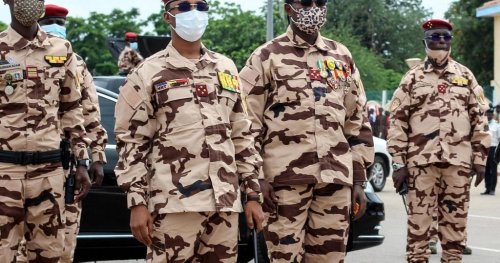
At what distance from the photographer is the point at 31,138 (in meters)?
6.78

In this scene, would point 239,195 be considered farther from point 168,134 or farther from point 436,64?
point 436,64

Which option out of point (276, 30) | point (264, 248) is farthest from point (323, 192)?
point (276, 30)

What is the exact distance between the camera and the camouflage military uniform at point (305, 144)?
22.8ft

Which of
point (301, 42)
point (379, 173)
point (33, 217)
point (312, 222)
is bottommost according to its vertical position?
point (379, 173)

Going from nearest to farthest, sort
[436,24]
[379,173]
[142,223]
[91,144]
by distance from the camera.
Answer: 1. [142,223]
2. [91,144]
3. [436,24]
4. [379,173]

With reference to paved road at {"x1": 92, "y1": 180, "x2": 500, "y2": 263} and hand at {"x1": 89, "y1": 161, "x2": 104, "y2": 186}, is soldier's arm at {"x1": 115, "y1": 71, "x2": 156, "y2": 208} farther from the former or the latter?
paved road at {"x1": 92, "y1": 180, "x2": 500, "y2": 263}

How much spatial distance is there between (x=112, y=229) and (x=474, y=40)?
44.7 m

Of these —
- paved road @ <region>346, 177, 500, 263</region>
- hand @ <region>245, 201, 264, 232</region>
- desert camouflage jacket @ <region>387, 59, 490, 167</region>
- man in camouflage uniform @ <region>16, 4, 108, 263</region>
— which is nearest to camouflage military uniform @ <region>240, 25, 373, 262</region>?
hand @ <region>245, 201, 264, 232</region>

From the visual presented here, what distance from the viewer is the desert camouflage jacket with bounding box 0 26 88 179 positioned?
6.76 meters

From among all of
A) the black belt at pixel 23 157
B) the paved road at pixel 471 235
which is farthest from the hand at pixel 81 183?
the paved road at pixel 471 235

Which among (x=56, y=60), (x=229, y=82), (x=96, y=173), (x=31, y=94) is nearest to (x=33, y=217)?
(x=31, y=94)

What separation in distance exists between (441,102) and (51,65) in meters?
3.82

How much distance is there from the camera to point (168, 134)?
5.97m

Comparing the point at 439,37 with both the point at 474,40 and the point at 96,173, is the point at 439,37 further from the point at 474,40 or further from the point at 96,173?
the point at 474,40
